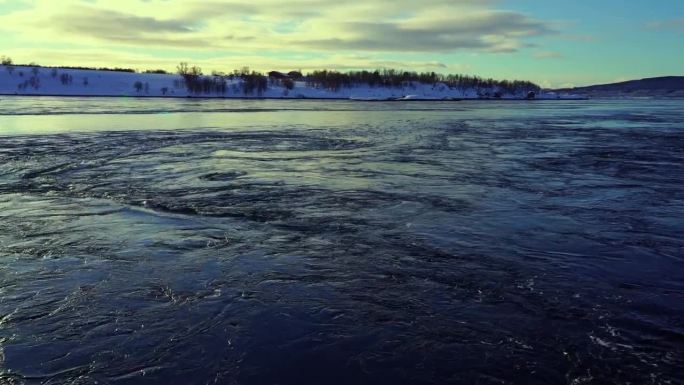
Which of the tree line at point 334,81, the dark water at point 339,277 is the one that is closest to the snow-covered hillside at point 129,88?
the tree line at point 334,81

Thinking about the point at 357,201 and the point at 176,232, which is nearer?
the point at 176,232

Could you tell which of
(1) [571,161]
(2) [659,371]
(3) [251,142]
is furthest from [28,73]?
(2) [659,371]

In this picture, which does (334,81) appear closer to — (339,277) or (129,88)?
(129,88)

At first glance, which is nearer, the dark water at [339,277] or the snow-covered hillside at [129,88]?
the dark water at [339,277]

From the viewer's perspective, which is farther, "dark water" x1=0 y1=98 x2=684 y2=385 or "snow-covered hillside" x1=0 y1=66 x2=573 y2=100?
"snow-covered hillside" x1=0 y1=66 x2=573 y2=100

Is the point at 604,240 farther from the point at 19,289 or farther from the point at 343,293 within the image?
the point at 19,289

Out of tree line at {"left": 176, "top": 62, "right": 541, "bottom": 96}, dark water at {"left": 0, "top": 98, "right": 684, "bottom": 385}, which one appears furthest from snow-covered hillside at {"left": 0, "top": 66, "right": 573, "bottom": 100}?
dark water at {"left": 0, "top": 98, "right": 684, "bottom": 385}

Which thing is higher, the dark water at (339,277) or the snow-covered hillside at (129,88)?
the snow-covered hillside at (129,88)

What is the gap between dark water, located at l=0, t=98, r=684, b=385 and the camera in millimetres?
4863

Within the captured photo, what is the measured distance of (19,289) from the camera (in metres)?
6.24

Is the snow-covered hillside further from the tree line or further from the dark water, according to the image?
the dark water

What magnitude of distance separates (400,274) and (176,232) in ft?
11.8

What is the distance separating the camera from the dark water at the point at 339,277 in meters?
4.86

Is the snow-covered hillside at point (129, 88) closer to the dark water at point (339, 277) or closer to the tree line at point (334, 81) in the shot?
the tree line at point (334, 81)
